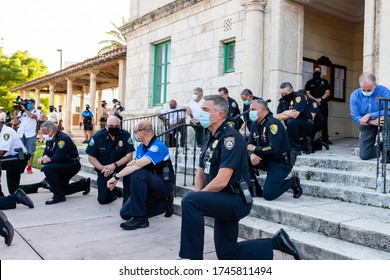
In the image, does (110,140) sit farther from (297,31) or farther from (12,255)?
(297,31)

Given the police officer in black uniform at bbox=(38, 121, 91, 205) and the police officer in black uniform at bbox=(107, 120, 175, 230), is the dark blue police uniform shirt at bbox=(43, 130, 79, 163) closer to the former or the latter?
the police officer in black uniform at bbox=(38, 121, 91, 205)

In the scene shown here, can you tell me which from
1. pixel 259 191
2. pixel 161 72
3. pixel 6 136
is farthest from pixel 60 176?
pixel 161 72

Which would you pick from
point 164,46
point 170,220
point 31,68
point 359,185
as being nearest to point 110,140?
point 170,220

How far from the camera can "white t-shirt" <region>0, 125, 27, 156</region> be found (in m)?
6.09

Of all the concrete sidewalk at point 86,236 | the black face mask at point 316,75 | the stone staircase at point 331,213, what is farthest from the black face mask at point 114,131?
the black face mask at point 316,75

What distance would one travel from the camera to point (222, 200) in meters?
3.15

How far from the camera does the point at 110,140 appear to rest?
6082 millimetres

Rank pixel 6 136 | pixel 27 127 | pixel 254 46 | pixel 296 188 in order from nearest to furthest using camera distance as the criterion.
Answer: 1. pixel 296 188
2. pixel 6 136
3. pixel 254 46
4. pixel 27 127

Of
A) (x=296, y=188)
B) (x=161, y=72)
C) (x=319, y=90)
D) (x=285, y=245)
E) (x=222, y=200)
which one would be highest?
(x=161, y=72)

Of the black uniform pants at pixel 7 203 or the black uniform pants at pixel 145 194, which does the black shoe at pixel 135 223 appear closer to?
the black uniform pants at pixel 145 194

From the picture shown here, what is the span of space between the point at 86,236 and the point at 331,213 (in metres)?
2.73

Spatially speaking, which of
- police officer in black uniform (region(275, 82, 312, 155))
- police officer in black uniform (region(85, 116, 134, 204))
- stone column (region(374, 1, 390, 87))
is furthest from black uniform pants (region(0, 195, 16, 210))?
stone column (region(374, 1, 390, 87))

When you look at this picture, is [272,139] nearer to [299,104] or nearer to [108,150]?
[299,104]

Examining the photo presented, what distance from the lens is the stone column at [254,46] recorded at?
7863 mm
